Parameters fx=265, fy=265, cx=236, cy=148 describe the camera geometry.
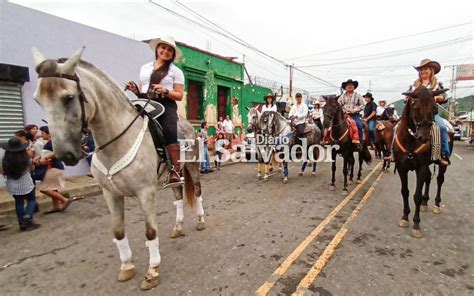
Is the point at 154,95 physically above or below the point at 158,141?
above

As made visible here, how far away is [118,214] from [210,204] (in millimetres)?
3181

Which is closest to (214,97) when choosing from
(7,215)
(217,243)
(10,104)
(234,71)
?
(234,71)

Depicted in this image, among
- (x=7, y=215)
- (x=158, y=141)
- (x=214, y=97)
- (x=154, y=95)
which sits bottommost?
(x=7, y=215)

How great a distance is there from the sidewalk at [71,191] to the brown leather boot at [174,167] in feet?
15.7

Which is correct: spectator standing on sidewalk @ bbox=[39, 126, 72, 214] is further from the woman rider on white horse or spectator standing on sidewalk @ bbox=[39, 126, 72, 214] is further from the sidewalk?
the woman rider on white horse

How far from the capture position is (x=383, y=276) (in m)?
3.16

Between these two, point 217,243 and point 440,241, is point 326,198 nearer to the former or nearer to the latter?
point 440,241

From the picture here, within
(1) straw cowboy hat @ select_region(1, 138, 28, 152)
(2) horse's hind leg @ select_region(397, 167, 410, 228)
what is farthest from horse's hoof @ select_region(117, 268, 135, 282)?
(2) horse's hind leg @ select_region(397, 167, 410, 228)

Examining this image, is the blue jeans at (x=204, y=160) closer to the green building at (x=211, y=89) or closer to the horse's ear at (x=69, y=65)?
the green building at (x=211, y=89)

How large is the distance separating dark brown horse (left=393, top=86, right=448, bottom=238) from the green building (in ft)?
35.0

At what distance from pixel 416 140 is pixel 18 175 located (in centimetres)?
732

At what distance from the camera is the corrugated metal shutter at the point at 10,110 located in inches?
286

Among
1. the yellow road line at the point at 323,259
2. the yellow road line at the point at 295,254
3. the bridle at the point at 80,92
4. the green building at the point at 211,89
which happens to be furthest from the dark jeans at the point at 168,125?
the green building at the point at 211,89

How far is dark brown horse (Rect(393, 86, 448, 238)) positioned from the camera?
163 inches
